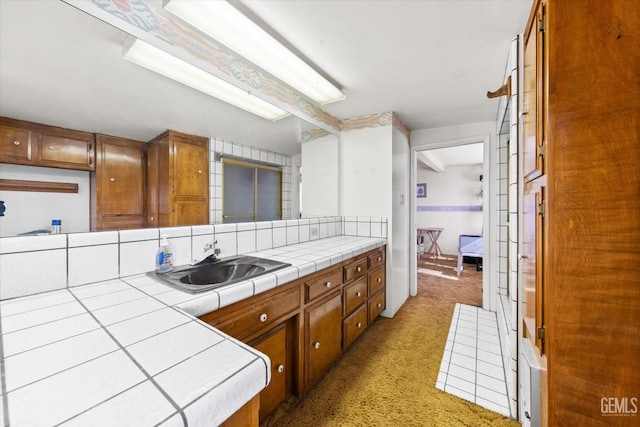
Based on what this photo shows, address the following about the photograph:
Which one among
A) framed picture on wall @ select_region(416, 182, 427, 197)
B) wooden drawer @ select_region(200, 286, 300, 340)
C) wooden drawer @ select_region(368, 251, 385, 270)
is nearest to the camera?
wooden drawer @ select_region(200, 286, 300, 340)

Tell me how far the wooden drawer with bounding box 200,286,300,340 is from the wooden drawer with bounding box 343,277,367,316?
58 centimetres

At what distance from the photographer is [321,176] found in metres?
2.39

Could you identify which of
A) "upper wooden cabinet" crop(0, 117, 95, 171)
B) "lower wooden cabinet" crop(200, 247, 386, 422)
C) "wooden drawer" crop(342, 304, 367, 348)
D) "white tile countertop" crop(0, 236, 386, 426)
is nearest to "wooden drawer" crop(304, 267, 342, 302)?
"lower wooden cabinet" crop(200, 247, 386, 422)

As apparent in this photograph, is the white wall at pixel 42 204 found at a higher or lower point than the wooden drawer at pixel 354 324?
higher

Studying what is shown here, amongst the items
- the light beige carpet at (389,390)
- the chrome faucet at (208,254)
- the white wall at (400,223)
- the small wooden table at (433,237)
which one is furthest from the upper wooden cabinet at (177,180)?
the small wooden table at (433,237)

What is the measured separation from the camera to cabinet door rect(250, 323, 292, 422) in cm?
112

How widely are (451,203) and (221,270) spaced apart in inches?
225

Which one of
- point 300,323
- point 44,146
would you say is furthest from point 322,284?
point 44,146

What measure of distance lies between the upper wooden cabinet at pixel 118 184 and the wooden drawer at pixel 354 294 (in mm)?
1333

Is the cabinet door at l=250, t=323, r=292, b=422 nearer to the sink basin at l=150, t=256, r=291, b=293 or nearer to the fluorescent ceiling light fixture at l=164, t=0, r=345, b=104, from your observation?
the sink basin at l=150, t=256, r=291, b=293

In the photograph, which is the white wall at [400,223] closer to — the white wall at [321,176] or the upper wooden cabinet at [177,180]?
the white wall at [321,176]

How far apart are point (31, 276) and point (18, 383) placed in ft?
2.25

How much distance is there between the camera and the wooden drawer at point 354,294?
1.76 metres

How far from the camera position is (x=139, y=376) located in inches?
17.3
